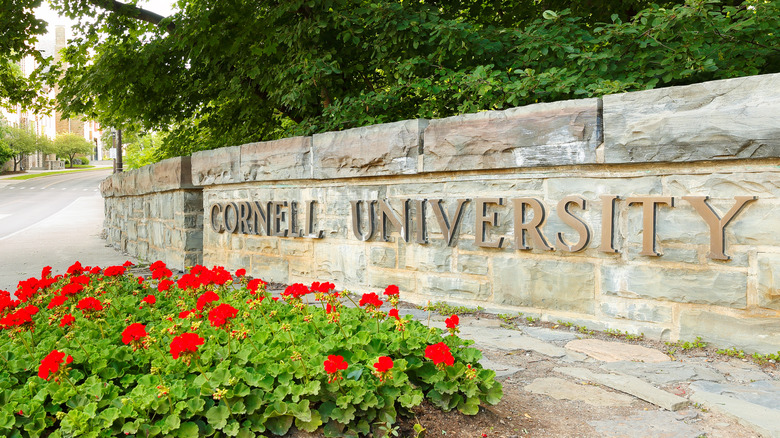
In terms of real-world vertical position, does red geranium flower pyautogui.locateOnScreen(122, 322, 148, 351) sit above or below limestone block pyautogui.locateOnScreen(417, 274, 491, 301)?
above

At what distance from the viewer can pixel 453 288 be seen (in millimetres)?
4266

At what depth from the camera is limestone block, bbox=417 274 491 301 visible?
411 centimetres

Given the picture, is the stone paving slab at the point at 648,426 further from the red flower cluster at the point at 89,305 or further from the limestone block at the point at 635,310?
the red flower cluster at the point at 89,305

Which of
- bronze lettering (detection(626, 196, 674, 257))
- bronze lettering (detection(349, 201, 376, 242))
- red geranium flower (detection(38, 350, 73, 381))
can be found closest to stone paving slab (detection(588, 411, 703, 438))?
bronze lettering (detection(626, 196, 674, 257))

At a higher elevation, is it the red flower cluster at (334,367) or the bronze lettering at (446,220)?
the bronze lettering at (446,220)

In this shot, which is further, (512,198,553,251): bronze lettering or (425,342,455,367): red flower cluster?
(512,198,553,251): bronze lettering

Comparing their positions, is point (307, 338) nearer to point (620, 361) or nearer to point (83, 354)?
point (83, 354)

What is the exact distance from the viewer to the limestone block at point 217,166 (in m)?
6.01

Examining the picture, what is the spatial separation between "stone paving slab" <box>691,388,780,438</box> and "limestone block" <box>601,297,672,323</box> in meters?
0.86

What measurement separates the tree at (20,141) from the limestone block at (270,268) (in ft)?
206

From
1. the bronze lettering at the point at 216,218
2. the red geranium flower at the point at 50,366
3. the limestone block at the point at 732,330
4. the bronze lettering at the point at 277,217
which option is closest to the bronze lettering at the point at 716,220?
the limestone block at the point at 732,330

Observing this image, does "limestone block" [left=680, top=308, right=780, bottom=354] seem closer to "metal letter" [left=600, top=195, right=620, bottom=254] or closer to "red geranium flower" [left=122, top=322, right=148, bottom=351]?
"metal letter" [left=600, top=195, right=620, bottom=254]

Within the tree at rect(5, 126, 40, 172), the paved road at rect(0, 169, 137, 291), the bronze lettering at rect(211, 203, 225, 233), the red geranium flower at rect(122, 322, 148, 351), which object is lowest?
the paved road at rect(0, 169, 137, 291)

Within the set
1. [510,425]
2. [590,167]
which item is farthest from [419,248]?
[510,425]
